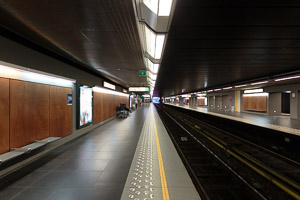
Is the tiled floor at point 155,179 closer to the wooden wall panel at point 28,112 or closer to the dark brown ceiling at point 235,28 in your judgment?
the wooden wall panel at point 28,112

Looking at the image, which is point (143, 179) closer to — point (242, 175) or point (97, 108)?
point (242, 175)

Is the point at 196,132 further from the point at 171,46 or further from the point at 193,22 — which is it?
the point at 193,22

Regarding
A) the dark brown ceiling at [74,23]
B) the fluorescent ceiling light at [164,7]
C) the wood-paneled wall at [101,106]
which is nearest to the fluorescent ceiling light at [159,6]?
the fluorescent ceiling light at [164,7]

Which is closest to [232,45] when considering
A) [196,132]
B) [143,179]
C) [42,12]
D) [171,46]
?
[171,46]

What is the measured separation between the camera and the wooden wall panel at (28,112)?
3373 millimetres

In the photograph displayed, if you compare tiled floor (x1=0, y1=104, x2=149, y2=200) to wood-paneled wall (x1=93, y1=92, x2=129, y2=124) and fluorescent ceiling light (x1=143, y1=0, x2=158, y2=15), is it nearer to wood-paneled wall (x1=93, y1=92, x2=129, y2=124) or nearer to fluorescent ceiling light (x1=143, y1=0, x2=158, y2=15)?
fluorescent ceiling light (x1=143, y1=0, x2=158, y2=15)

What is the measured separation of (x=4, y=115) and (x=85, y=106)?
12.7 feet

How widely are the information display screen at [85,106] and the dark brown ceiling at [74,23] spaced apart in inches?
114

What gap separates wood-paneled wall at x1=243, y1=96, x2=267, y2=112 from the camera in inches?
563

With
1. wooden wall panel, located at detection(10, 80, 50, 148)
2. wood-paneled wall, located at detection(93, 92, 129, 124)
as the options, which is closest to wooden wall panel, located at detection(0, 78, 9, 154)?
wooden wall panel, located at detection(10, 80, 50, 148)

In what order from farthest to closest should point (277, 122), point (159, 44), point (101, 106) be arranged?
point (101, 106)
point (277, 122)
point (159, 44)

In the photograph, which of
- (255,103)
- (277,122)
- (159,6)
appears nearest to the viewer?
(159,6)

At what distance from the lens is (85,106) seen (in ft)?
23.0

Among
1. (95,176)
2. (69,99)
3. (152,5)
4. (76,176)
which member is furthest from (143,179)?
(69,99)
